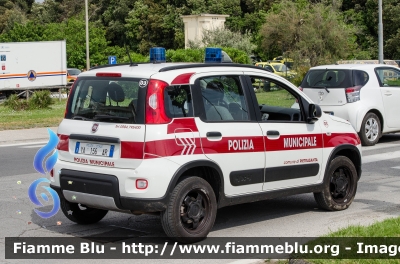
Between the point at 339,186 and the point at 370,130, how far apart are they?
6910 mm

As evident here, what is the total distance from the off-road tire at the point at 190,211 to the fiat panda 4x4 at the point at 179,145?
0.03 feet

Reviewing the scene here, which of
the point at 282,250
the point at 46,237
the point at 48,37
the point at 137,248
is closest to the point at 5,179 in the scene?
the point at 46,237

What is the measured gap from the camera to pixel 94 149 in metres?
7.27

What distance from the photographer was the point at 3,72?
36219 millimetres

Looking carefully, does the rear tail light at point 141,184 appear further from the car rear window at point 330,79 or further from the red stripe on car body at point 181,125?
the car rear window at point 330,79

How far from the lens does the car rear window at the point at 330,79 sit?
15.1 meters

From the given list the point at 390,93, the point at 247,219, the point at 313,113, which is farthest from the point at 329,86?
the point at 247,219

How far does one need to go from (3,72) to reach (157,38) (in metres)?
34.6

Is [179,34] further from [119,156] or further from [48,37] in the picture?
[119,156]

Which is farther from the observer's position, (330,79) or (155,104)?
(330,79)

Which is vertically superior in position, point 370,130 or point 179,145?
point 179,145

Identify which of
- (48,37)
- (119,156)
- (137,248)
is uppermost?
(48,37)

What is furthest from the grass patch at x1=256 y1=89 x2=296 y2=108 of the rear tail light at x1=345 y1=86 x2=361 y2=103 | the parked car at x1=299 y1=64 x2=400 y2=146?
the rear tail light at x1=345 y1=86 x2=361 y2=103

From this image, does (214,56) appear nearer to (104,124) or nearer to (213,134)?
(213,134)
